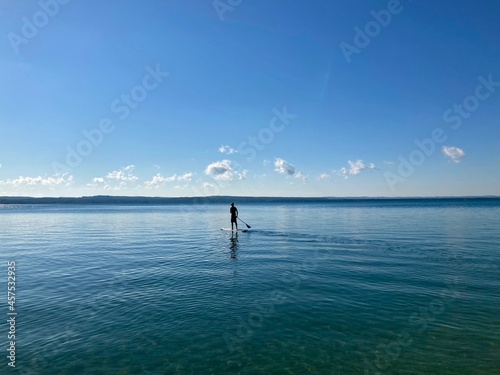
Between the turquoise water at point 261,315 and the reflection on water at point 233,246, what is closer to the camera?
the turquoise water at point 261,315

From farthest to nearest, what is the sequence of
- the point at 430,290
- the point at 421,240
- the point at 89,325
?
the point at 421,240 < the point at 430,290 < the point at 89,325

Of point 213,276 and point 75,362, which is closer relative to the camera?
point 75,362

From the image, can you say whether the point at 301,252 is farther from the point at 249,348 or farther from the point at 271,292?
the point at 249,348

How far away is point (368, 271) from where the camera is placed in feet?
66.5

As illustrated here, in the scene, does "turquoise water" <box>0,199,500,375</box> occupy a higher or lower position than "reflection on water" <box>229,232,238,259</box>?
lower

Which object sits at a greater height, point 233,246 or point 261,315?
point 233,246

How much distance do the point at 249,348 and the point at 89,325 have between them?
6.41 m

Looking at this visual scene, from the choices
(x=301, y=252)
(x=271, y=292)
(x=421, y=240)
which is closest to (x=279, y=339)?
(x=271, y=292)

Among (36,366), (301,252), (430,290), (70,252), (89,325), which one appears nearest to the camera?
(36,366)

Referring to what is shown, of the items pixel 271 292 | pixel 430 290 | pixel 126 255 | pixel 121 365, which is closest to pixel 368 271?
pixel 430 290

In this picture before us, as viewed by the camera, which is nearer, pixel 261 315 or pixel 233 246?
pixel 261 315

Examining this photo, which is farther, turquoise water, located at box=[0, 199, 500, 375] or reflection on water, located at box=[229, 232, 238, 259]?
reflection on water, located at box=[229, 232, 238, 259]

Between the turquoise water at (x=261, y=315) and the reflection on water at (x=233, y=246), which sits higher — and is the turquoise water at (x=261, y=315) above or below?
below

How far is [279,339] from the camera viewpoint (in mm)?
11211
